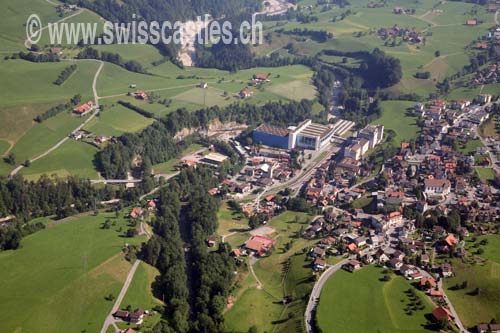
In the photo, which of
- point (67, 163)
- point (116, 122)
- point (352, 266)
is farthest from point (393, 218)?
point (116, 122)

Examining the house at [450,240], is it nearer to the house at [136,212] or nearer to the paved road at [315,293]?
the paved road at [315,293]

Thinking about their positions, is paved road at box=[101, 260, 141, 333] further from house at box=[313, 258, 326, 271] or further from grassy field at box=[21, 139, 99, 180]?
grassy field at box=[21, 139, 99, 180]

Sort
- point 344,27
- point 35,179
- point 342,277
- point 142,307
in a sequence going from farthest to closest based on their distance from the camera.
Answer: point 344,27 → point 35,179 → point 342,277 → point 142,307

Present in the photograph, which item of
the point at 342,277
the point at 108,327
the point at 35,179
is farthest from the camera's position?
the point at 35,179

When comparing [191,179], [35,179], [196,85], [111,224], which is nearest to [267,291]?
[111,224]

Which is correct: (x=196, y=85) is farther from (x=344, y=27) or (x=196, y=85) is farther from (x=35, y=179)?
(x=344, y=27)

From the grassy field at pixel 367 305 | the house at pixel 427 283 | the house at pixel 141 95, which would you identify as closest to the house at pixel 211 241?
the grassy field at pixel 367 305
